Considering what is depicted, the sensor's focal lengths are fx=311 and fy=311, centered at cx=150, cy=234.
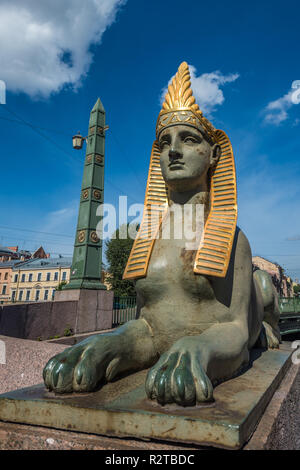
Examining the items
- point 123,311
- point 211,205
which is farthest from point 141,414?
point 123,311

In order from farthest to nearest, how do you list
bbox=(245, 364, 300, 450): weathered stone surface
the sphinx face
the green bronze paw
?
1. the sphinx face
2. the green bronze paw
3. bbox=(245, 364, 300, 450): weathered stone surface

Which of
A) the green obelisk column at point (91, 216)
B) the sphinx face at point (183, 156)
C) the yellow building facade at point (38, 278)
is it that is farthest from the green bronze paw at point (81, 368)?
the yellow building facade at point (38, 278)

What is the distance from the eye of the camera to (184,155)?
2285 millimetres

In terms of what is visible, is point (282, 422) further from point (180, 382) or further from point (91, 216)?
point (91, 216)

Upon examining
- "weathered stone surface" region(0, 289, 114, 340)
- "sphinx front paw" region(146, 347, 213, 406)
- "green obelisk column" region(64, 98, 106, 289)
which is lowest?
"sphinx front paw" region(146, 347, 213, 406)

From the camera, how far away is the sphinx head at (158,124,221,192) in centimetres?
228

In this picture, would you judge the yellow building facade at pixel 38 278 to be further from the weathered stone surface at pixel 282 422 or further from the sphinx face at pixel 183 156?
the weathered stone surface at pixel 282 422

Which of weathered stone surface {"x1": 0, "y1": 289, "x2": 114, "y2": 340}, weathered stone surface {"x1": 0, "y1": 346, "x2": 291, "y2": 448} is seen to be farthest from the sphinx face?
weathered stone surface {"x1": 0, "y1": 289, "x2": 114, "y2": 340}

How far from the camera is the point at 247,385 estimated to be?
1.74m

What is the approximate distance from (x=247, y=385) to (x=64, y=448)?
1.01 metres

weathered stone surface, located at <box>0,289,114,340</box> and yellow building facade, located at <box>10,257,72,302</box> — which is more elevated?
yellow building facade, located at <box>10,257,72,302</box>

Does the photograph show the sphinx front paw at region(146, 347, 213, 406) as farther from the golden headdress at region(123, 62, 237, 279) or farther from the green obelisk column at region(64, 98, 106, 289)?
the green obelisk column at region(64, 98, 106, 289)

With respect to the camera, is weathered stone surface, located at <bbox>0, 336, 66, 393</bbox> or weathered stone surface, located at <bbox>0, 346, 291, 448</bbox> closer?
weathered stone surface, located at <bbox>0, 346, 291, 448</bbox>

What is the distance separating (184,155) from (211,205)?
0.45 meters
